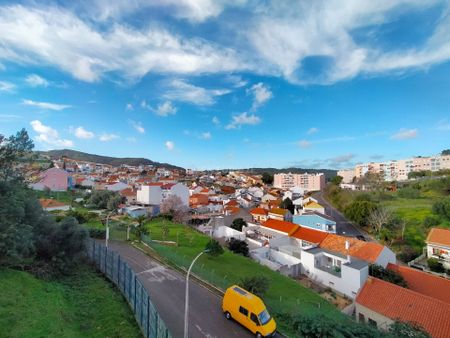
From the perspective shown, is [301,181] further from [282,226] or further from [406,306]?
[406,306]

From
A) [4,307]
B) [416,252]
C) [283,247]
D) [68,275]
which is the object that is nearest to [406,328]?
[4,307]

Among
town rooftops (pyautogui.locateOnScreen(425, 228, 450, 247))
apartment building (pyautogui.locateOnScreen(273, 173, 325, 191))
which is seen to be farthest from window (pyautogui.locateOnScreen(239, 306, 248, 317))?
apartment building (pyautogui.locateOnScreen(273, 173, 325, 191))

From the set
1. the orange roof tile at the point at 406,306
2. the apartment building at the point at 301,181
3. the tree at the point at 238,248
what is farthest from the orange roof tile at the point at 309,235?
the apartment building at the point at 301,181

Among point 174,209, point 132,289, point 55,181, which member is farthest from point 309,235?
point 55,181

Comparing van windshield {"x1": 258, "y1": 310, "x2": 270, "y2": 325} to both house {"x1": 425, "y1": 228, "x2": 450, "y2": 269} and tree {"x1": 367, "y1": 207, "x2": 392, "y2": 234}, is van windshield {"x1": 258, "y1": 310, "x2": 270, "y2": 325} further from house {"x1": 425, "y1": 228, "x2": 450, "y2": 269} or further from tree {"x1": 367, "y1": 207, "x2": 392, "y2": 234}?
tree {"x1": 367, "y1": 207, "x2": 392, "y2": 234}

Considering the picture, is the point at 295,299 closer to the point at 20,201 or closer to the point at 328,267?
the point at 328,267
